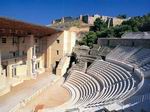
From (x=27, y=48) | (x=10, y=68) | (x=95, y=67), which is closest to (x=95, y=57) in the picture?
(x=95, y=67)

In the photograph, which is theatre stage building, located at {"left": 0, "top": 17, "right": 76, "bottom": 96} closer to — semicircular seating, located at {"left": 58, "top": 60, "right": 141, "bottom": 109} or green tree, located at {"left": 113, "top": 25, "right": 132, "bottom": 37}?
semicircular seating, located at {"left": 58, "top": 60, "right": 141, "bottom": 109}

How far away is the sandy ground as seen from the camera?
734 inches

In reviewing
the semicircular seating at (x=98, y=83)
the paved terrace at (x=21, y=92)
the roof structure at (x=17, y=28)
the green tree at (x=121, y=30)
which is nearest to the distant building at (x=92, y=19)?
the green tree at (x=121, y=30)

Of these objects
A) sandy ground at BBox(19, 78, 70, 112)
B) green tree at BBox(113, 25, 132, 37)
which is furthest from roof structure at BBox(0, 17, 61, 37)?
green tree at BBox(113, 25, 132, 37)

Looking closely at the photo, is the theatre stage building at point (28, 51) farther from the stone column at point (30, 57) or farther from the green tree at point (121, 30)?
the green tree at point (121, 30)

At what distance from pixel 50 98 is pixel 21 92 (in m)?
2.99

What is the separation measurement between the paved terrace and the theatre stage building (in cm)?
75

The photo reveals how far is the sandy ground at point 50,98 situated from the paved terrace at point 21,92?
0.74 m

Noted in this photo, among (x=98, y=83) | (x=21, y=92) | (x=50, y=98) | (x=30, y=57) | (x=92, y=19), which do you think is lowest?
(x=50, y=98)

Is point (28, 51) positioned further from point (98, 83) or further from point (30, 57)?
point (98, 83)

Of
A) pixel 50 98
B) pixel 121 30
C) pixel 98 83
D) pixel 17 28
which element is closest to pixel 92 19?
pixel 121 30

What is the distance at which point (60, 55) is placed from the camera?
32.1 m

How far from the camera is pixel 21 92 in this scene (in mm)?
21734

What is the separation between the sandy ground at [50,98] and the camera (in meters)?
18.7
